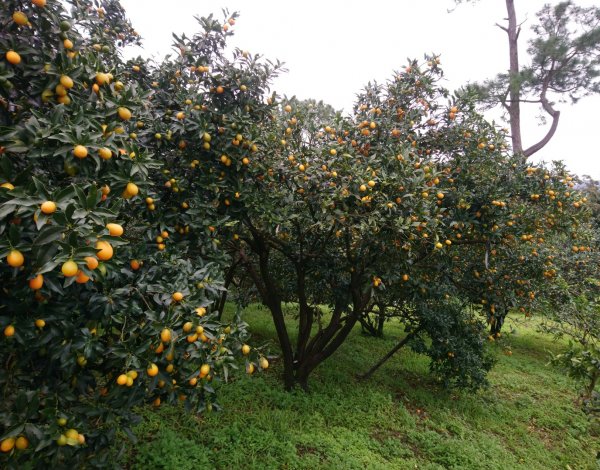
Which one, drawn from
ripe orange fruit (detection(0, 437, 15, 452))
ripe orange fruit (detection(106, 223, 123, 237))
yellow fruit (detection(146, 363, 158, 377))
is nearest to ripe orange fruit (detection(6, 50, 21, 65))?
ripe orange fruit (detection(106, 223, 123, 237))

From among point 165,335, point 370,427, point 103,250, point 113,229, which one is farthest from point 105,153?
point 370,427

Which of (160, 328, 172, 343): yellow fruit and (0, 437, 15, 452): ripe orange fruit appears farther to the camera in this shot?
(160, 328, 172, 343): yellow fruit

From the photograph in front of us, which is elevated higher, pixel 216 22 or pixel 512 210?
pixel 216 22

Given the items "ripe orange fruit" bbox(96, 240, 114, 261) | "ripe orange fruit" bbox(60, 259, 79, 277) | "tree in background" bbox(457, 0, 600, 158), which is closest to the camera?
"ripe orange fruit" bbox(60, 259, 79, 277)

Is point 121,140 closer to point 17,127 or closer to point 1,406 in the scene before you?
point 17,127

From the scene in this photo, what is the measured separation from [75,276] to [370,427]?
3.55 m

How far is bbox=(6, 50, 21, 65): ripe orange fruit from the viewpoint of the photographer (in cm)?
155

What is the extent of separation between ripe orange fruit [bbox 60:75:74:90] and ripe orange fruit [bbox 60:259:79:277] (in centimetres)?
96

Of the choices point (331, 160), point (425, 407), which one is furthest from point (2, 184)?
point (425, 407)

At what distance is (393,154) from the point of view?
316 cm

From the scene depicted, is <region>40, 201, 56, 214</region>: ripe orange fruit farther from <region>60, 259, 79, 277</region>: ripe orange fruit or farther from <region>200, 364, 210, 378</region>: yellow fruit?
<region>200, 364, 210, 378</region>: yellow fruit

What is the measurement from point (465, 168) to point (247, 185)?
2195 mm

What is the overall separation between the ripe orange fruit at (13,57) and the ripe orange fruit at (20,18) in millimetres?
134

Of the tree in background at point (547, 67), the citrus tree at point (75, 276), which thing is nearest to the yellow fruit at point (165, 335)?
the citrus tree at point (75, 276)
